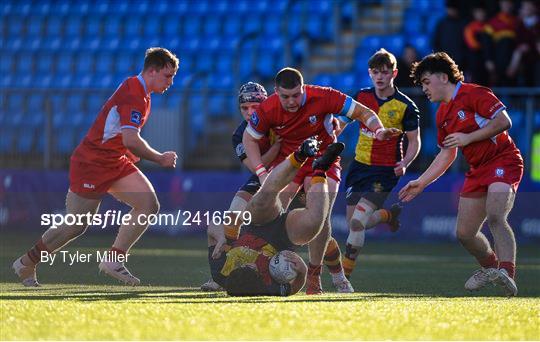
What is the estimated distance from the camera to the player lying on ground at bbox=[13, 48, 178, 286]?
11.3 metres

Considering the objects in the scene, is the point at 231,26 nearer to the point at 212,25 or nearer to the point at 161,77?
the point at 212,25

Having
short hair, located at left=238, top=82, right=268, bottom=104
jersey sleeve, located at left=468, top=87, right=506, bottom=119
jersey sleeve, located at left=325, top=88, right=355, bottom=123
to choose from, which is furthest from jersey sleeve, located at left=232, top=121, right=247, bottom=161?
jersey sleeve, located at left=468, top=87, right=506, bottom=119

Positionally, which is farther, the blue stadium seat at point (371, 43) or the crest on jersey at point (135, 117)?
the blue stadium seat at point (371, 43)

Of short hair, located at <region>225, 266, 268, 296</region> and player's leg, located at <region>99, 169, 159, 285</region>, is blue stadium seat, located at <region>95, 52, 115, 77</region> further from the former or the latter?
short hair, located at <region>225, 266, 268, 296</region>

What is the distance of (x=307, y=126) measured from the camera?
1093 cm

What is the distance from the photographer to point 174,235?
814 inches

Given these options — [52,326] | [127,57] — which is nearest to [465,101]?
[52,326]

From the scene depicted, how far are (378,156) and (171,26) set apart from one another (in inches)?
506

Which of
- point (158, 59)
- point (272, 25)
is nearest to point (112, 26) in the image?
point (272, 25)

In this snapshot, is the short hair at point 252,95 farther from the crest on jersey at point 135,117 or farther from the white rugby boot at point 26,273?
the white rugby boot at point 26,273

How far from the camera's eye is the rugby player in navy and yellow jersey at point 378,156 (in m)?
12.2

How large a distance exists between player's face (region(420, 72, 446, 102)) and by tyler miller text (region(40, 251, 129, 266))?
3.01 m

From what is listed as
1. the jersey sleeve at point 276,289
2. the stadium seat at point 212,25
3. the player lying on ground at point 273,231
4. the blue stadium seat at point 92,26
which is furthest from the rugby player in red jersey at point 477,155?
the blue stadium seat at point 92,26

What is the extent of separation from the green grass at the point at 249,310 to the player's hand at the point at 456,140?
1238mm
